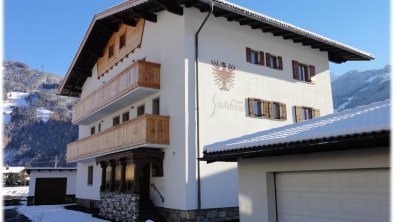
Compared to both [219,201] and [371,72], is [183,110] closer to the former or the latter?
[219,201]

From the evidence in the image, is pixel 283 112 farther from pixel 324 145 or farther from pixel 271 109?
pixel 324 145

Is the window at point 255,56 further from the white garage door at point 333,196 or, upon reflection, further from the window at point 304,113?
the white garage door at point 333,196

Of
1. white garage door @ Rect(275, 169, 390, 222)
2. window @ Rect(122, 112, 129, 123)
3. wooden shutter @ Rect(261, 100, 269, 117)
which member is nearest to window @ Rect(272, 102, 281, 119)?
wooden shutter @ Rect(261, 100, 269, 117)

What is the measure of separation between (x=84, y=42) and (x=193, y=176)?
44.1ft

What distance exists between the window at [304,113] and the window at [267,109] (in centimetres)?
90

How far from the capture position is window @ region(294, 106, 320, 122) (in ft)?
65.4

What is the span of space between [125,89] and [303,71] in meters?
10.3

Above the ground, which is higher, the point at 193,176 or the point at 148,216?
the point at 193,176

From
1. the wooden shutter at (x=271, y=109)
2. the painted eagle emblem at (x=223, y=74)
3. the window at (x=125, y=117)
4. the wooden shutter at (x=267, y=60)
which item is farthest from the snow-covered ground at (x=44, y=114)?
the painted eagle emblem at (x=223, y=74)

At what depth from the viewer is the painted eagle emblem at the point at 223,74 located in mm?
17219

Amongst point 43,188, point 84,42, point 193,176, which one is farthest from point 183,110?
point 43,188

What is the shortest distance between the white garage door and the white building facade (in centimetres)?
616

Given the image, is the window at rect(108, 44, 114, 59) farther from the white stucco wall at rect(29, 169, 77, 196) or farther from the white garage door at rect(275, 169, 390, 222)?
the white garage door at rect(275, 169, 390, 222)

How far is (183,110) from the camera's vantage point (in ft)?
51.9
